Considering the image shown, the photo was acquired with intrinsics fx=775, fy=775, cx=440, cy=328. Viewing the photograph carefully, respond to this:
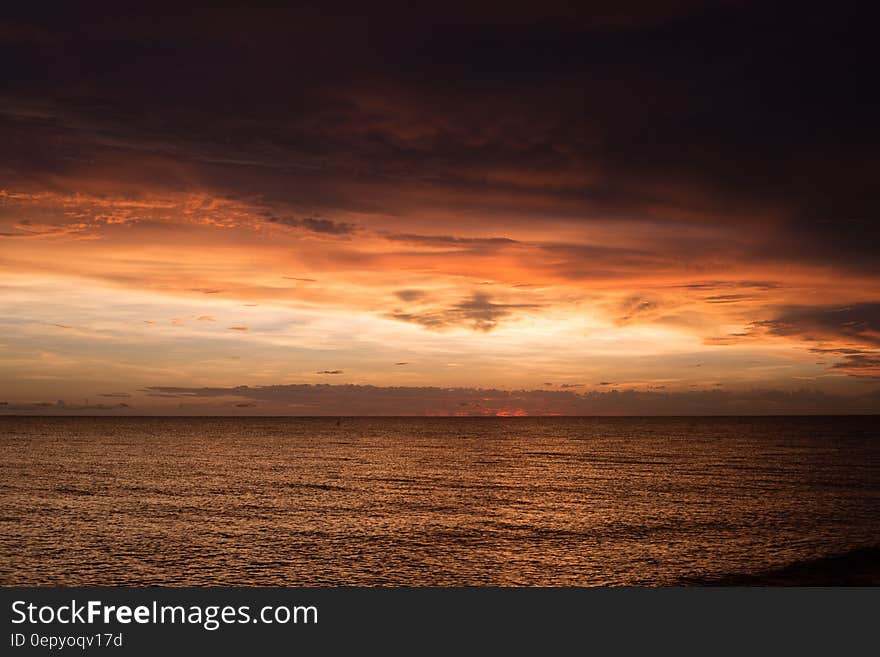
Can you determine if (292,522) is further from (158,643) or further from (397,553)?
(158,643)

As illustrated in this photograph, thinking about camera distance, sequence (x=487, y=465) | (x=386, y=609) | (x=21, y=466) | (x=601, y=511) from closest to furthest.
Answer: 1. (x=386, y=609)
2. (x=601, y=511)
3. (x=21, y=466)
4. (x=487, y=465)

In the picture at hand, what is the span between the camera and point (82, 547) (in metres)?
56.0

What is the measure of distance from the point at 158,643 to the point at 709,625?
21730 millimetres

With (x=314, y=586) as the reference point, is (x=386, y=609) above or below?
above

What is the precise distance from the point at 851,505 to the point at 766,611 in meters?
51.1

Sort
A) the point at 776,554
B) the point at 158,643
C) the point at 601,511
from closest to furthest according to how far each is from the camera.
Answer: the point at 158,643 → the point at 776,554 → the point at 601,511

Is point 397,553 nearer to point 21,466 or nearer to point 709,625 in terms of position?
point 709,625

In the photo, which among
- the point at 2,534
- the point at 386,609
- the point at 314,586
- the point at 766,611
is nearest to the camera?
the point at 386,609

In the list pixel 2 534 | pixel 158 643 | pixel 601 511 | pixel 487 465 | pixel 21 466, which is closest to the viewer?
pixel 158 643

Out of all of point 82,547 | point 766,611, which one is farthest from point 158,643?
point 82,547

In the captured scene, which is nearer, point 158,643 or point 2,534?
point 158,643

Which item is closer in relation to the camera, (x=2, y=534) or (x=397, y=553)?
(x=397, y=553)

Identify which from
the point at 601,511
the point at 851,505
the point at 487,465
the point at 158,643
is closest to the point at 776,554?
the point at 601,511

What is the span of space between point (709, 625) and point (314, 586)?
76.9 feet
